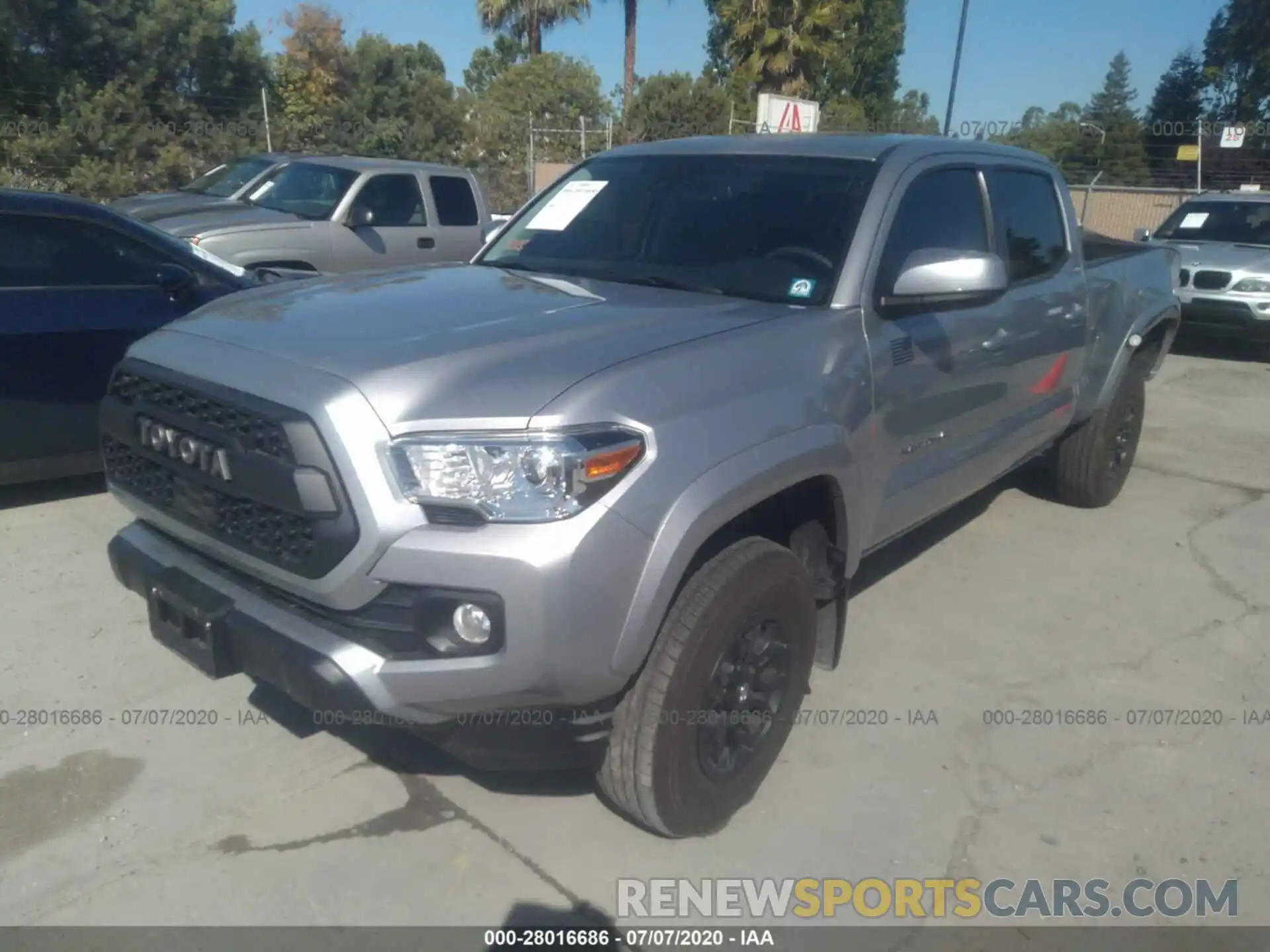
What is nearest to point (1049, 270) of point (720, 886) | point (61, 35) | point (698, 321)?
point (698, 321)

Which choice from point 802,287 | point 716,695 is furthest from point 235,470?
point 802,287

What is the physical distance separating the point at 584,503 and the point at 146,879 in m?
1.60

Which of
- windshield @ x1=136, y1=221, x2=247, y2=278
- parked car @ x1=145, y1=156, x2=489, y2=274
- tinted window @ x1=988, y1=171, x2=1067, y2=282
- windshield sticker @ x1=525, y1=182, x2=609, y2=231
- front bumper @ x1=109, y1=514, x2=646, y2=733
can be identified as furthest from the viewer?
parked car @ x1=145, y1=156, x2=489, y2=274

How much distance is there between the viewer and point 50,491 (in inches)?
219

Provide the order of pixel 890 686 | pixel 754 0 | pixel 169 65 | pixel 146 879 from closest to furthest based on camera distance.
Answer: pixel 146 879
pixel 890 686
pixel 169 65
pixel 754 0

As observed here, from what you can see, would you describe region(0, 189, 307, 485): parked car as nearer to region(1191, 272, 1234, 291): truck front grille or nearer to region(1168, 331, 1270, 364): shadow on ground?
region(1191, 272, 1234, 291): truck front grille

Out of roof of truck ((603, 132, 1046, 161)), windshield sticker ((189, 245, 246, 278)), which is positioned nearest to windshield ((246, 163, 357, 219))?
windshield sticker ((189, 245, 246, 278))

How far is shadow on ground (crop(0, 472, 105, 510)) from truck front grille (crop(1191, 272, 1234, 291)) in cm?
1039

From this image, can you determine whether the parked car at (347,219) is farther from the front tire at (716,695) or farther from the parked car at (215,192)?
the front tire at (716,695)

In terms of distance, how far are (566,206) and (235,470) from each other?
203 centimetres

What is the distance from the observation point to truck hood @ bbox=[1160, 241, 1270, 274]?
10.9 metres

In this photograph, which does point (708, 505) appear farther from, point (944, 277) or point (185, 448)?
point (185, 448)

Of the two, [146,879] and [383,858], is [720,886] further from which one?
[146,879]

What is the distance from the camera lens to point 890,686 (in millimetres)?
3932
